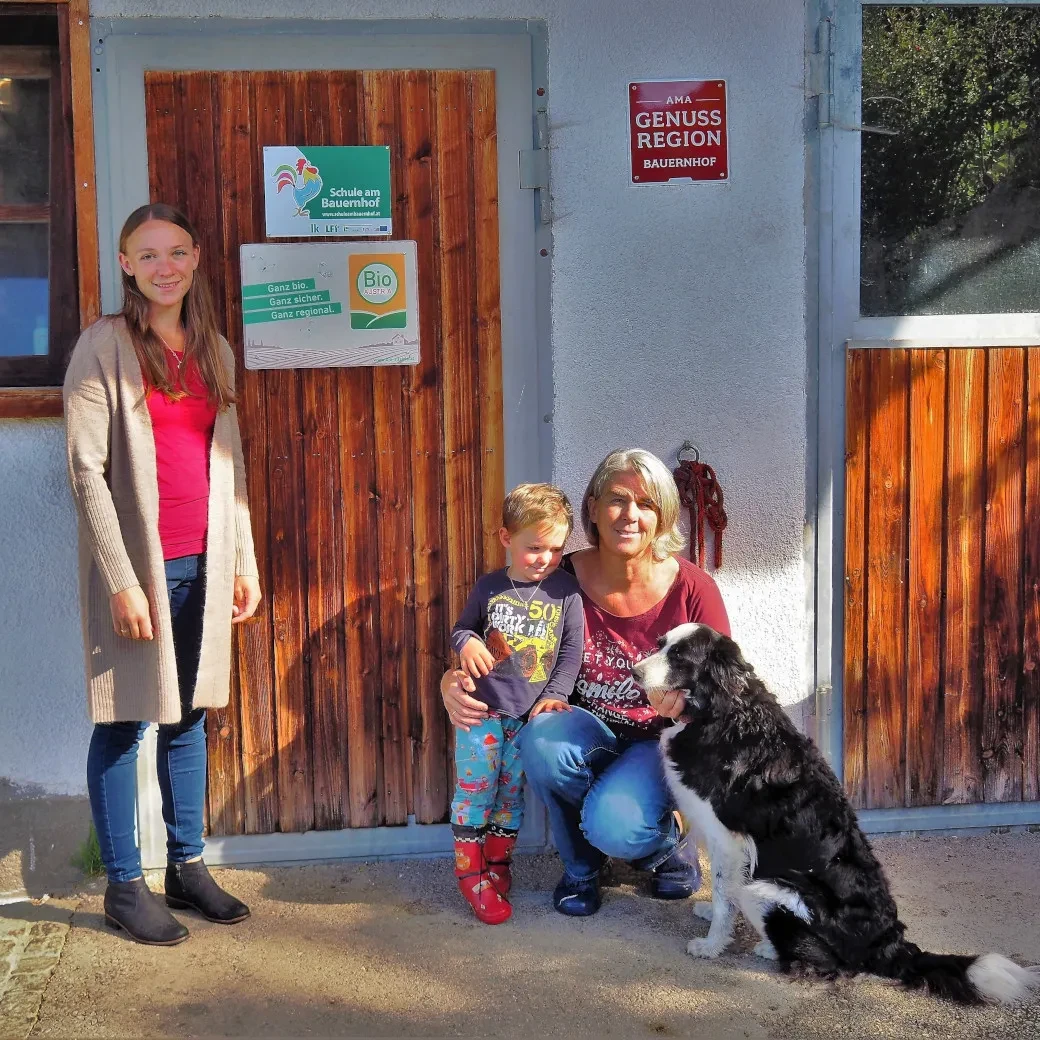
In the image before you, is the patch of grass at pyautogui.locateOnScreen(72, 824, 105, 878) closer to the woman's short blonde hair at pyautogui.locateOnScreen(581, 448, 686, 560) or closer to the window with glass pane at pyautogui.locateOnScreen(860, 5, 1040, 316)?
the woman's short blonde hair at pyautogui.locateOnScreen(581, 448, 686, 560)

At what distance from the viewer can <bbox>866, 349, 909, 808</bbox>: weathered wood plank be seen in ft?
13.4

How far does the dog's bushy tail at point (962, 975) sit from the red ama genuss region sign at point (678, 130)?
2.44 m

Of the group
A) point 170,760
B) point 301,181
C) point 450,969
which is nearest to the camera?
point 450,969

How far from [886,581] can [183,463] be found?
238 centimetres

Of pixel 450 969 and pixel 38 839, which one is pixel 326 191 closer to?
pixel 38 839

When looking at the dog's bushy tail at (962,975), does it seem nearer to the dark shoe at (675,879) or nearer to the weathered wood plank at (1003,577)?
the dark shoe at (675,879)

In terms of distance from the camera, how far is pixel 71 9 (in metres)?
3.67

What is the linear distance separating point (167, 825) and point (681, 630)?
1.66 meters

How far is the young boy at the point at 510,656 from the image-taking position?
3.56m

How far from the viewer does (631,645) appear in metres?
3.66

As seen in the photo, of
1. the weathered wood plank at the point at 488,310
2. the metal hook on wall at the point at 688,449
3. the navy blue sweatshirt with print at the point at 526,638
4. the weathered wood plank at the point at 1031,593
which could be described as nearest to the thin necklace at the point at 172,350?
the weathered wood plank at the point at 488,310

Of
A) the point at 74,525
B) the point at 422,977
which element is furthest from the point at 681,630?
the point at 74,525

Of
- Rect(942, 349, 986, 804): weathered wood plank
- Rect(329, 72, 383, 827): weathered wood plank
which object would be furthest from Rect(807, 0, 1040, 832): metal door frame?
Rect(329, 72, 383, 827): weathered wood plank

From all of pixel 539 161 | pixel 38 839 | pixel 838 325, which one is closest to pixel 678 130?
pixel 539 161
